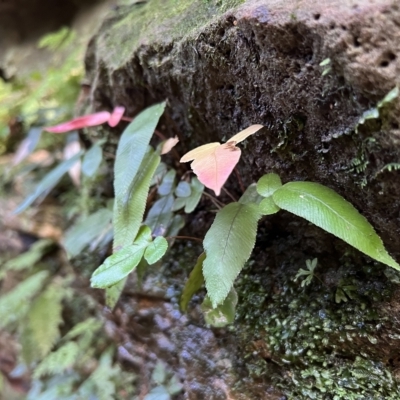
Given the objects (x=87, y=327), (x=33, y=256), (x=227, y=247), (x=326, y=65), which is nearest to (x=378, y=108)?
(x=326, y=65)

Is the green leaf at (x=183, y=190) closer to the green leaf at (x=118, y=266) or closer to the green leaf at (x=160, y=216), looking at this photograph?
the green leaf at (x=160, y=216)

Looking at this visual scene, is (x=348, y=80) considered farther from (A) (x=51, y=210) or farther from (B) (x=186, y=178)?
(A) (x=51, y=210)

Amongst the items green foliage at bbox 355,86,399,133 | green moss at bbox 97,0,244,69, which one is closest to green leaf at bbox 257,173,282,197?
green foliage at bbox 355,86,399,133

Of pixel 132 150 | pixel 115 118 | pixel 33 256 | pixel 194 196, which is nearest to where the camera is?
pixel 132 150

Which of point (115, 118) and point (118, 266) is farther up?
point (115, 118)

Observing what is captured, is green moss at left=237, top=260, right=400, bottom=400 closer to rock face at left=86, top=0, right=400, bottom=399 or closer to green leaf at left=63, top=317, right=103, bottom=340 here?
rock face at left=86, top=0, right=400, bottom=399

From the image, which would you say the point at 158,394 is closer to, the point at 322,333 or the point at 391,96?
the point at 322,333
